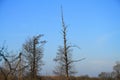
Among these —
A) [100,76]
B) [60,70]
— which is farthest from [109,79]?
[60,70]

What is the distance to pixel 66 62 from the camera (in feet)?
76.8

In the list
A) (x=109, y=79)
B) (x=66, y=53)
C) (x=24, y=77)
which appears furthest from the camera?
(x=109, y=79)

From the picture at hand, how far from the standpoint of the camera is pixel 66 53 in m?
23.4

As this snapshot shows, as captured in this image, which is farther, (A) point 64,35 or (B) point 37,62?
(B) point 37,62

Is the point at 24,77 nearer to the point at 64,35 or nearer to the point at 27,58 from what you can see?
the point at 27,58

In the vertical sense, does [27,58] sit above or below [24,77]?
above

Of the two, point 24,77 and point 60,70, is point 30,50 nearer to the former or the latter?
point 24,77

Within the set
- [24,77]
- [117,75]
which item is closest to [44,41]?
[24,77]

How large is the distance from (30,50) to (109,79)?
885 inches

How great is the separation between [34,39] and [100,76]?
24299 millimetres

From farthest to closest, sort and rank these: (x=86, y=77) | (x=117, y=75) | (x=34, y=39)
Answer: (x=117, y=75), (x=86, y=77), (x=34, y=39)

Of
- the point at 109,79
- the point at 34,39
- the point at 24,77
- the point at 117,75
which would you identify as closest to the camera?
the point at 24,77

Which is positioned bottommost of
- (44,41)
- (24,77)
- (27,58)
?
(24,77)

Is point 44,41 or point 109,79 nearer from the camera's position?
point 44,41
